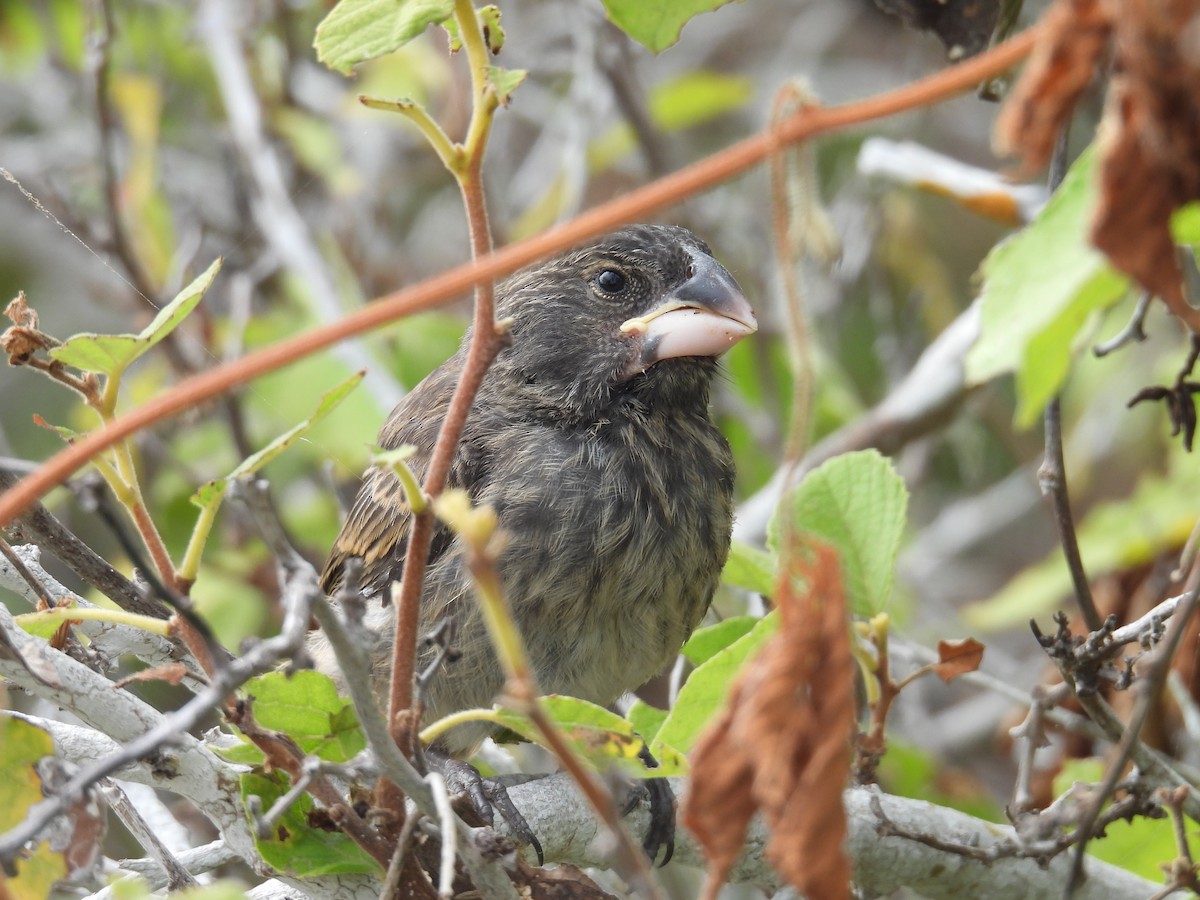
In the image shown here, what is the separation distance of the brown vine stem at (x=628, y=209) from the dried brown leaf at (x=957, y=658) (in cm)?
133

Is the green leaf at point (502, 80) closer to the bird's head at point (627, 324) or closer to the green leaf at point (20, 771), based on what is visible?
the green leaf at point (20, 771)

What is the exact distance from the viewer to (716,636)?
8.02 ft

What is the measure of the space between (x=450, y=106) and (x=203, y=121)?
1843mm

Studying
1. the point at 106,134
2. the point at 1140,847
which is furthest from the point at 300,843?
the point at 106,134

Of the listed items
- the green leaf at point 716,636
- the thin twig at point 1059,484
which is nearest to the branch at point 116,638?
the green leaf at point 716,636

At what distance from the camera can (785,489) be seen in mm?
1120

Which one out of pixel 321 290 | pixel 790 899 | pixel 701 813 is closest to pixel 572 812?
pixel 790 899

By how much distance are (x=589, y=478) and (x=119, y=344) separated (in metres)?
1.39

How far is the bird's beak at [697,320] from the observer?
291cm

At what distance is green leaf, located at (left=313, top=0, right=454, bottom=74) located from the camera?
1529 millimetres

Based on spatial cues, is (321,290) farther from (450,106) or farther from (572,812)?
(572,812)

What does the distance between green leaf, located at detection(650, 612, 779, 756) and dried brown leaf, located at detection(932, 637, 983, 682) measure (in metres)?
0.50

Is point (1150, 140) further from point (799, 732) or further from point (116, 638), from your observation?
point (116, 638)

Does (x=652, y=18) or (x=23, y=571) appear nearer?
(x=652, y=18)
